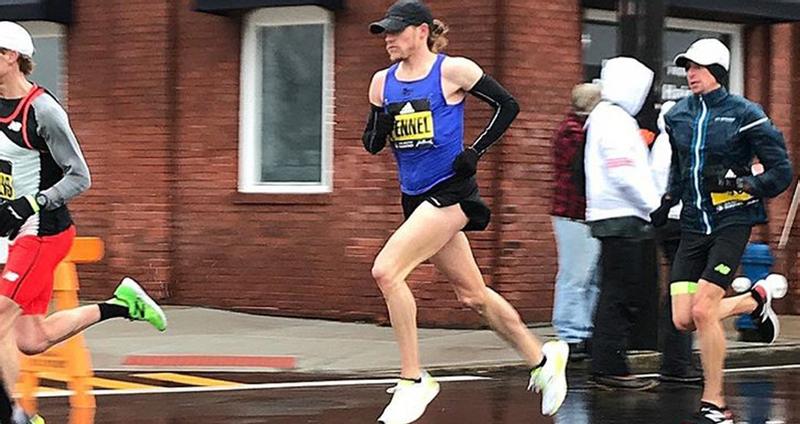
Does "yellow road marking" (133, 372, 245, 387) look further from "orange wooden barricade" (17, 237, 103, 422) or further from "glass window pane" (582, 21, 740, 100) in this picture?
"glass window pane" (582, 21, 740, 100)

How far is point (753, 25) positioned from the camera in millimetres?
14961

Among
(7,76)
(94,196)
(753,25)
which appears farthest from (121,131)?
(7,76)

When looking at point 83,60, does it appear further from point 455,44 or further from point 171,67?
point 455,44

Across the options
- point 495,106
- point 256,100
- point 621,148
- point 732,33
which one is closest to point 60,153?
point 495,106

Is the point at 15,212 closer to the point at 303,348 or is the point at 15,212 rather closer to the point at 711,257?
the point at 711,257

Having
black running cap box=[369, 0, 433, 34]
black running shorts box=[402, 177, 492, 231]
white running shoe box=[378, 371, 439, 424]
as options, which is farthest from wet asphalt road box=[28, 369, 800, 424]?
black running cap box=[369, 0, 433, 34]

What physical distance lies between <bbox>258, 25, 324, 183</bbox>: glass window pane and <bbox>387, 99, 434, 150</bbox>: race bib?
22.6ft

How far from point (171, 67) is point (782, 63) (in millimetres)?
6030

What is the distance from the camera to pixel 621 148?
30.2ft

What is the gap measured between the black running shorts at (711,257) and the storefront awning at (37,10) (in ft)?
28.4

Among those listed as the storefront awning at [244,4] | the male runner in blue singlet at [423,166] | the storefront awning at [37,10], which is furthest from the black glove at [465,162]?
the storefront awning at [37,10]

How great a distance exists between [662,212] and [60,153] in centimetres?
330

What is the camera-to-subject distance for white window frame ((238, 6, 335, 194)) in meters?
14.2

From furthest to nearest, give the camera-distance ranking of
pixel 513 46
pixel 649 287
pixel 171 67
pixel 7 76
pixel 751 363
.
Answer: pixel 171 67
pixel 513 46
pixel 751 363
pixel 649 287
pixel 7 76
